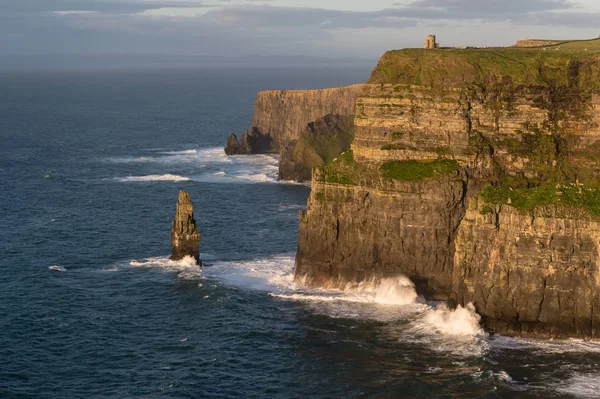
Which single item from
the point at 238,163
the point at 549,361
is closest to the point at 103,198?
the point at 238,163

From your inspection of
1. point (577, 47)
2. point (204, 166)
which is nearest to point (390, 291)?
point (577, 47)

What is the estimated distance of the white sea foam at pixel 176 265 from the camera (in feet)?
310

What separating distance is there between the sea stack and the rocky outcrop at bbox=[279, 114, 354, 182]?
51.7 meters

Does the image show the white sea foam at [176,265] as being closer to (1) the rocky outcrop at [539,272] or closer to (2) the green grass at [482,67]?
(2) the green grass at [482,67]

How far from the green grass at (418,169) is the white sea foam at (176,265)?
2137 cm

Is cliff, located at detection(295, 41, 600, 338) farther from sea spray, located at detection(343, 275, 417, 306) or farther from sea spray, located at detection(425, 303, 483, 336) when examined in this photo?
sea spray, located at detection(425, 303, 483, 336)

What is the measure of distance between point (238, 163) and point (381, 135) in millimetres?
79846

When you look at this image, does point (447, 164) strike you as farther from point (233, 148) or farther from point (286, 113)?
point (286, 113)

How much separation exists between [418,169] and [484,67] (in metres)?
12.1

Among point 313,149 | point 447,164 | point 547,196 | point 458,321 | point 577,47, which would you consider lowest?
point 458,321

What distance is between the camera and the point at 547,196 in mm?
77812

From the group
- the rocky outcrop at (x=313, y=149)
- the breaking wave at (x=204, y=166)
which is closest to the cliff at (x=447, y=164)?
the rocky outcrop at (x=313, y=149)

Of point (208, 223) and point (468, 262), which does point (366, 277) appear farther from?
point (208, 223)

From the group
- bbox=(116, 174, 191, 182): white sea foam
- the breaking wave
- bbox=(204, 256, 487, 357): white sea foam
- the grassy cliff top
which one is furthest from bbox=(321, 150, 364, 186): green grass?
bbox=(116, 174, 191, 182): white sea foam
